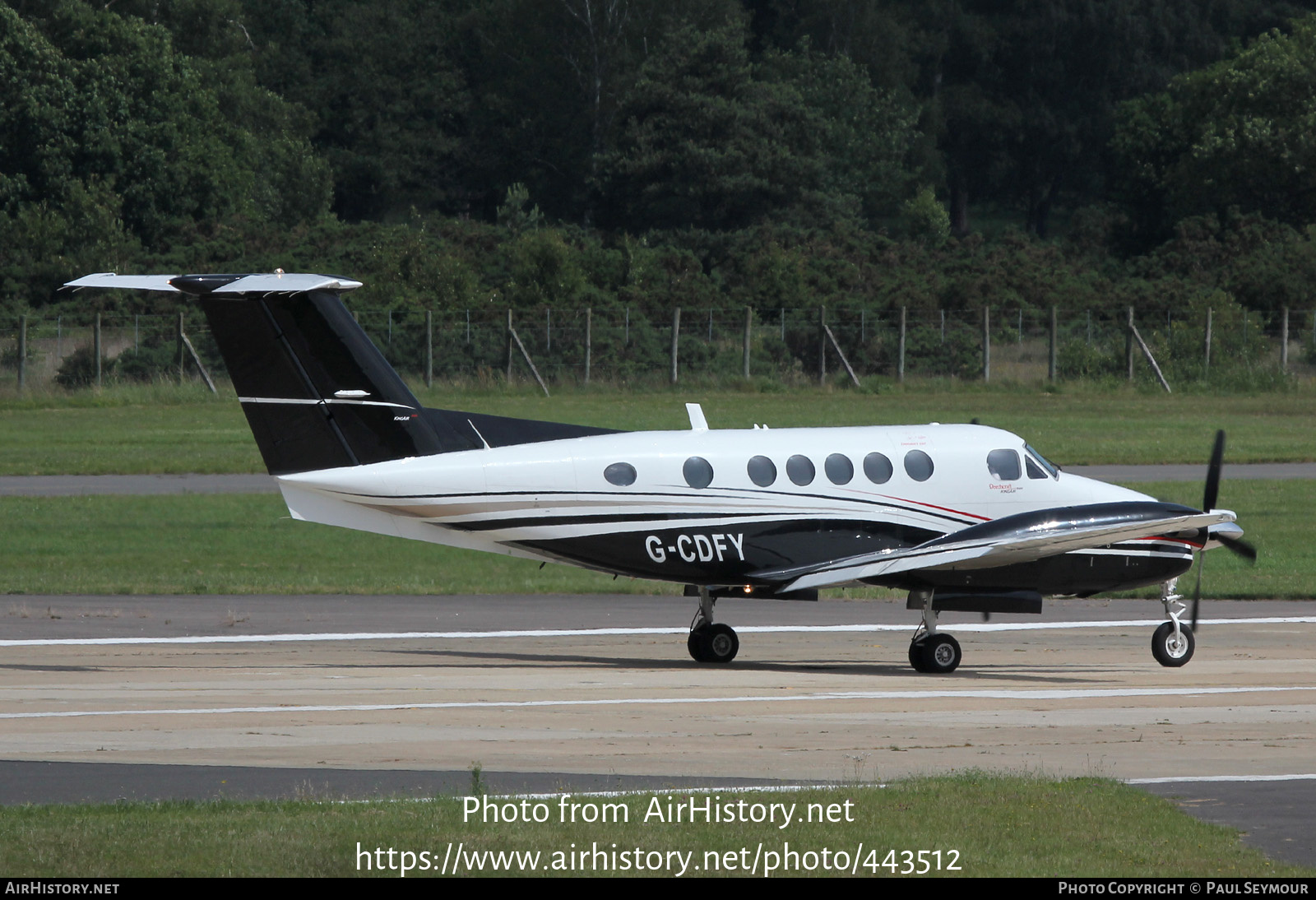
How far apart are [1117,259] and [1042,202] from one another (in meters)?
23.8

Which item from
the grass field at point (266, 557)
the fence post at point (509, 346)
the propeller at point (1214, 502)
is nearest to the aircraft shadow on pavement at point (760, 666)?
the propeller at point (1214, 502)

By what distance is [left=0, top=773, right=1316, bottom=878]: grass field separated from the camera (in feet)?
30.0

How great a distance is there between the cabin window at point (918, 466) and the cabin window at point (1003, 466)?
0.68 m

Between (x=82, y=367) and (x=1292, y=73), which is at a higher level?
(x=1292, y=73)

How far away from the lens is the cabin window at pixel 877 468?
17.8 meters

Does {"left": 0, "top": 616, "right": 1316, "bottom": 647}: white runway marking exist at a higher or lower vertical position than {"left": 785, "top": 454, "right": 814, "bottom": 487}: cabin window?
lower

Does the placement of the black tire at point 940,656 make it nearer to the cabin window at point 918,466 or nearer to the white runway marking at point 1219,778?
the cabin window at point 918,466

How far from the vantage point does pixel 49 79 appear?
71000 millimetres

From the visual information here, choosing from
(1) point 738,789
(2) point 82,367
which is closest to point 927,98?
(2) point 82,367

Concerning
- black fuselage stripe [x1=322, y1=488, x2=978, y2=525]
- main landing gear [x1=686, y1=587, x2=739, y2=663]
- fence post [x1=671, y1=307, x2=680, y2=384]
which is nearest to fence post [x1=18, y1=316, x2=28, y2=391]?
fence post [x1=671, y1=307, x2=680, y2=384]

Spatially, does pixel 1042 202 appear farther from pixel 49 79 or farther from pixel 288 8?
pixel 49 79

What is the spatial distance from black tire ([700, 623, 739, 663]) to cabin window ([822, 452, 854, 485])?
6.27 ft

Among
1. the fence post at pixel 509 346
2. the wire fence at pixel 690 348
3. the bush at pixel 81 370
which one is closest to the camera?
the fence post at pixel 509 346

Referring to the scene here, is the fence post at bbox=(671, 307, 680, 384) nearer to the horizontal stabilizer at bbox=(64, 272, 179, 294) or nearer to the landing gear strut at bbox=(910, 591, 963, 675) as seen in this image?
the landing gear strut at bbox=(910, 591, 963, 675)
